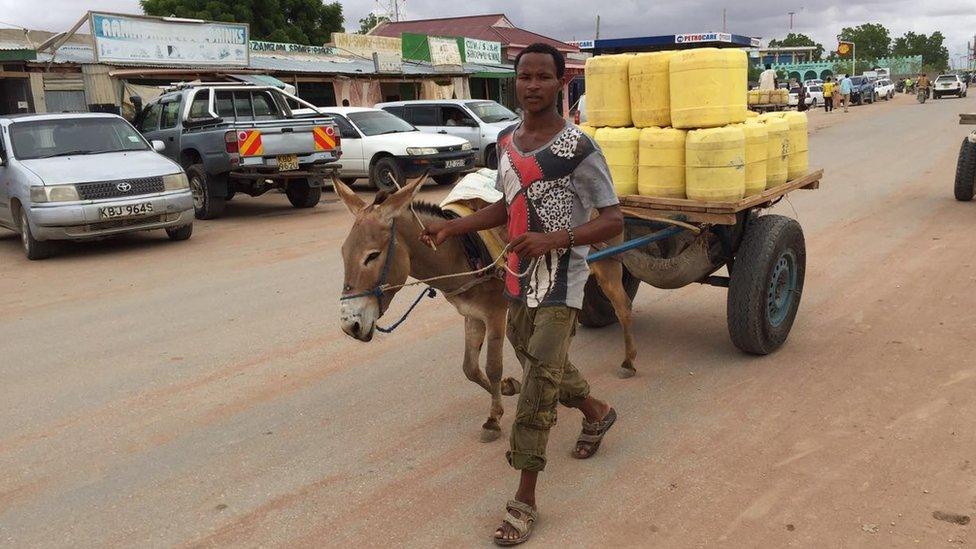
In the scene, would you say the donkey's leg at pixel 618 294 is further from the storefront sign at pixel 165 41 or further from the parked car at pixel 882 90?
the parked car at pixel 882 90

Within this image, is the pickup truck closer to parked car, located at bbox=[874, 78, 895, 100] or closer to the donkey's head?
the donkey's head

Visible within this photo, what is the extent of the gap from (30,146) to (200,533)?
8694 mm

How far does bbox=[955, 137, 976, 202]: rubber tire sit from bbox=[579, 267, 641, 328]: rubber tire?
7271 millimetres

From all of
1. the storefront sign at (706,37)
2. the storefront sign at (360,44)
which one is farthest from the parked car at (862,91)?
the storefront sign at (360,44)

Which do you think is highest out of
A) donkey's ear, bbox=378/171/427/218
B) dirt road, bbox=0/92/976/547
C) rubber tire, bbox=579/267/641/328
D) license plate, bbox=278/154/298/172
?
donkey's ear, bbox=378/171/427/218

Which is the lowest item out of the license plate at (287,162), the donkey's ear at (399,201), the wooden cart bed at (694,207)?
the wooden cart bed at (694,207)

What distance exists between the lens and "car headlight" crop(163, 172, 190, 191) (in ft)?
32.4

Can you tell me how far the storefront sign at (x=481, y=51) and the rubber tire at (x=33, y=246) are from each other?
21759 mm

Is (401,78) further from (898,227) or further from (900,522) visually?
(900,522)

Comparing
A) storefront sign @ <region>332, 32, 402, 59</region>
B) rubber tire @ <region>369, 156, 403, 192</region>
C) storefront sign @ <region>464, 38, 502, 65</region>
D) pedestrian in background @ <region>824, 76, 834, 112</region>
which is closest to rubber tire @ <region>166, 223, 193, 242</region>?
rubber tire @ <region>369, 156, 403, 192</region>

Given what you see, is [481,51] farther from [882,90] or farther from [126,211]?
[882,90]

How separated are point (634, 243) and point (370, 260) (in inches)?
68.9

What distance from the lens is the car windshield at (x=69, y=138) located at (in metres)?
10.1

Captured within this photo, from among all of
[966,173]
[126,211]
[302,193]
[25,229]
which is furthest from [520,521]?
[302,193]
